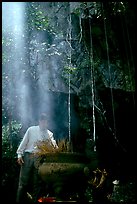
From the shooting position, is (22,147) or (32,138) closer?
(22,147)

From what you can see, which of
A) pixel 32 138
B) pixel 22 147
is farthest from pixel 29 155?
pixel 32 138

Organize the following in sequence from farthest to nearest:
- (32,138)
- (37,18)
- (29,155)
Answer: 1. (37,18)
2. (32,138)
3. (29,155)

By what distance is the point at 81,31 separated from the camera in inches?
246

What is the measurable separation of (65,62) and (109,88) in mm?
998

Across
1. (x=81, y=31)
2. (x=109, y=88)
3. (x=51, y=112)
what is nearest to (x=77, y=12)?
(x=81, y=31)

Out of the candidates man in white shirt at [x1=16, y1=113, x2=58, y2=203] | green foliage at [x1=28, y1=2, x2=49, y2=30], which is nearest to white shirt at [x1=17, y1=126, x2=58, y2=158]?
man in white shirt at [x1=16, y1=113, x2=58, y2=203]

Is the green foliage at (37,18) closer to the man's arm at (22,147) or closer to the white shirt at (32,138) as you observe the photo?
the white shirt at (32,138)

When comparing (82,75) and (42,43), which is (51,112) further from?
(42,43)

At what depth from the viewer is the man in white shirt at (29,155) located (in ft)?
15.9

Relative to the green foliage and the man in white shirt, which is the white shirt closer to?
the man in white shirt

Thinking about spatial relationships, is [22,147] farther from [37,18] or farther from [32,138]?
[37,18]

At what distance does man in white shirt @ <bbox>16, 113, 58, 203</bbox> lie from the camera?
4.84m

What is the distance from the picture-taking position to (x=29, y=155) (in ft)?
15.9

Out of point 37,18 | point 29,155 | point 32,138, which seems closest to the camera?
point 29,155
